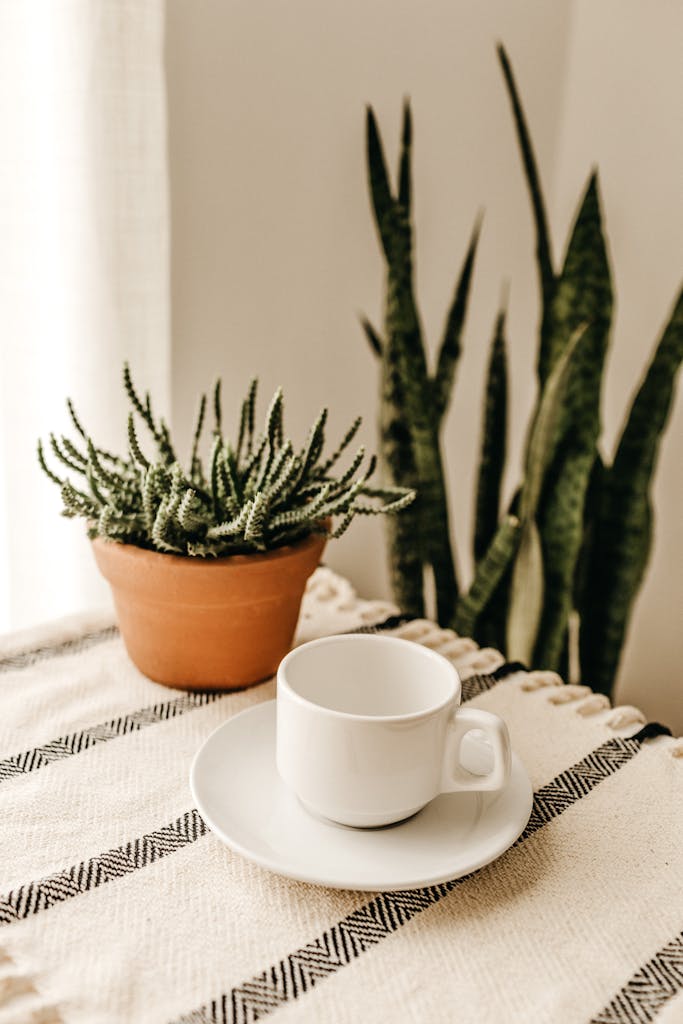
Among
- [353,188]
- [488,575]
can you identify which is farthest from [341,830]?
[353,188]

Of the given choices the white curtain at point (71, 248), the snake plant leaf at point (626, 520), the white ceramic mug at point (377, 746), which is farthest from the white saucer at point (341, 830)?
the snake plant leaf at point (626, 520)

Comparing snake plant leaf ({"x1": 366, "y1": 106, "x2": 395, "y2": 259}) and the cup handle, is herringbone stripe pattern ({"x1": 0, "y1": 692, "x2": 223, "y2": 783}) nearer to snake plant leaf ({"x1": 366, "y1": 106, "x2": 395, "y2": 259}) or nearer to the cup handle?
the cup handle

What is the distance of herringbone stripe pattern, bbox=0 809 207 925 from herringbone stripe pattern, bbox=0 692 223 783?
0.10m

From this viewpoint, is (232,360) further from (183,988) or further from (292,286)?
(183,988)

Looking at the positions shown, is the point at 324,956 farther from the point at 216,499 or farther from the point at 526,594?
the point at 526,594

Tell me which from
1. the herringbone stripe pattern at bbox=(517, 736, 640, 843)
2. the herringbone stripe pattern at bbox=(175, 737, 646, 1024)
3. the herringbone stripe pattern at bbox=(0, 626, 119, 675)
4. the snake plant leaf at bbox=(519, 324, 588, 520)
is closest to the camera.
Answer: the herringbone stripe pattern at bbox=(175, 737, 646, 1024)

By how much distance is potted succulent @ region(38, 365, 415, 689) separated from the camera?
579 millimetres

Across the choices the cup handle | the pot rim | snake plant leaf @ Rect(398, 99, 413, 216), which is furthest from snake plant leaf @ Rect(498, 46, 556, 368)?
the cup handle

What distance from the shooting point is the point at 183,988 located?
38cm

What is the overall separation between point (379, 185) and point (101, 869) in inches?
28.3

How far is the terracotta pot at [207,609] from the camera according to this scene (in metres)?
0.58

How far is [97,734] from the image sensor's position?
22.4 inches

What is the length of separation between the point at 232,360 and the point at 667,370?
0.46 metres

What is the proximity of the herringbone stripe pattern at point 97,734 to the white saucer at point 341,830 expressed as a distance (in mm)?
86
